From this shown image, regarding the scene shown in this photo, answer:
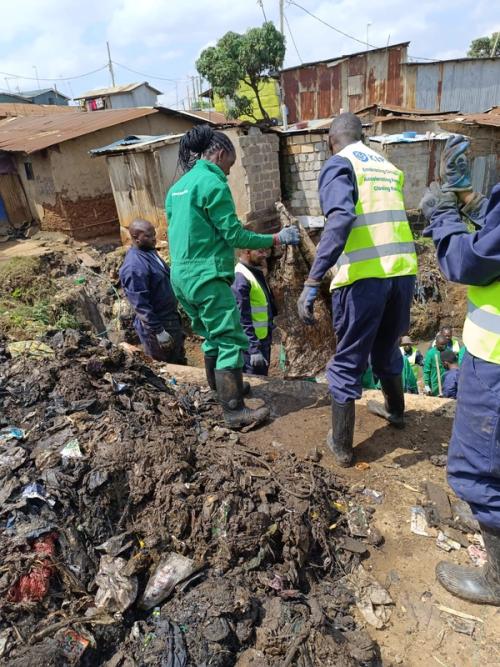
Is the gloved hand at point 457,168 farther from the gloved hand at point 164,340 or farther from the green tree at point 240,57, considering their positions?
the green tree at point 240,57

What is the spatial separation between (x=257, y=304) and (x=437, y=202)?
98.3 inches

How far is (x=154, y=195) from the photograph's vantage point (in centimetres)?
954

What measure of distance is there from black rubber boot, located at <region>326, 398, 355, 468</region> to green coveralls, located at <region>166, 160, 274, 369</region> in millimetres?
764

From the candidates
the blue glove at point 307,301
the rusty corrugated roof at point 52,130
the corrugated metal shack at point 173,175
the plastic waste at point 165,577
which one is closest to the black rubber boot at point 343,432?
the blue glove at point 307,301

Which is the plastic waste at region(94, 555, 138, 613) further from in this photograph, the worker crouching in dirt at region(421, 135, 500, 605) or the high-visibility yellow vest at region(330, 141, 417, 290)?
the high-visibility yellow vest at region(330, 141, 417, 290)

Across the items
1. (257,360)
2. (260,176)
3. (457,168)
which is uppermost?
(457,168)

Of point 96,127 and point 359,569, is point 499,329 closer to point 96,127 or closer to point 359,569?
point 359,569

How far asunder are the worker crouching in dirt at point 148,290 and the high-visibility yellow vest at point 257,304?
2.63 feet

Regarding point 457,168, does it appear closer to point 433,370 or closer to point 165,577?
point 165,577

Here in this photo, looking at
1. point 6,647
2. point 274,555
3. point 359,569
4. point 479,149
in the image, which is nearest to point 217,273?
point 274,555

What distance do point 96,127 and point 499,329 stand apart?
1128cm

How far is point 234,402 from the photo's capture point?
3113 mm

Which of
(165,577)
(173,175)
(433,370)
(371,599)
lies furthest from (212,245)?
(173,175)

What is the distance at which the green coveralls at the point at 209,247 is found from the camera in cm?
280
